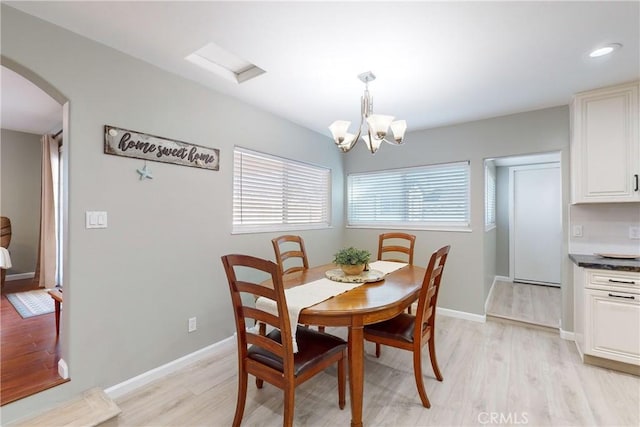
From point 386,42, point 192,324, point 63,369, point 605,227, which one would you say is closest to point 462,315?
point 605,227

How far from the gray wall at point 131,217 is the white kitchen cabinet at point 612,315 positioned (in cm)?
314

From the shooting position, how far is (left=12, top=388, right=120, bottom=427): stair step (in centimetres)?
161

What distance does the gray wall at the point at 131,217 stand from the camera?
1.84 meters

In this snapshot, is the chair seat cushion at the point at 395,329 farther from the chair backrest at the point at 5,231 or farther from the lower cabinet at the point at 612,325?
the chair backrest at the point at 5,231

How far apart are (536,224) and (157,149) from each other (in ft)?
18.4

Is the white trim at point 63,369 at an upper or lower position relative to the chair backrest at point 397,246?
lower

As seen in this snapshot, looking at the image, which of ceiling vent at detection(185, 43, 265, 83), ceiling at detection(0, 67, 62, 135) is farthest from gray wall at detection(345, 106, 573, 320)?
Result: ceiling at detection(0, 67, 62, 135)

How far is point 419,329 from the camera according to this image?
1904 millimetres

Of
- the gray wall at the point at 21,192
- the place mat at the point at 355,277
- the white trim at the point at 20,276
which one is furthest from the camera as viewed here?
the white trim at the point at 20,276

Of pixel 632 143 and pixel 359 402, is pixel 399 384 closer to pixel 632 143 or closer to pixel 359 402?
pixel 359 402

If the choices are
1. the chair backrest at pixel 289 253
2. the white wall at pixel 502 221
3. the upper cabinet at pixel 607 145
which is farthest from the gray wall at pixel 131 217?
the white wall at pixel 502 221

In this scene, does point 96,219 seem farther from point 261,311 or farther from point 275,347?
point 275,347

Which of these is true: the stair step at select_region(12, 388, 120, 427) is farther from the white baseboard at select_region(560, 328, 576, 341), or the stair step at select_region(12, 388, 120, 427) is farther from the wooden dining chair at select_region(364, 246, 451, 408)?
the white baseboard at select_region(560, 328, 576, 341)

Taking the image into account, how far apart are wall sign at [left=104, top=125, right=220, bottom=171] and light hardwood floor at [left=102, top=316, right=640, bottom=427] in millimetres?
1713
